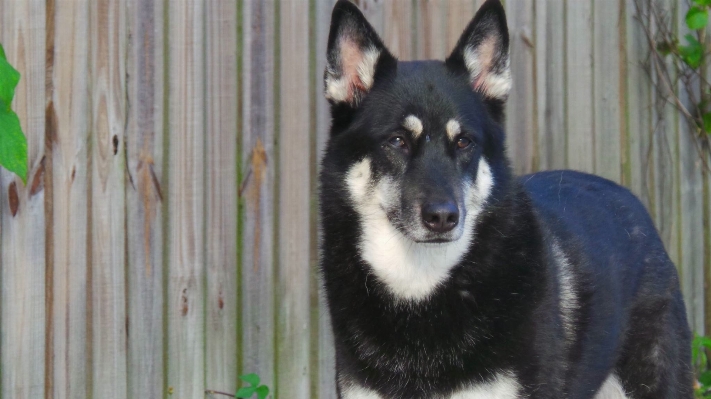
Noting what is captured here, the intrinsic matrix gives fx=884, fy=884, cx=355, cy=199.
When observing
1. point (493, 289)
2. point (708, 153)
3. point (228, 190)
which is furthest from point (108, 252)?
point (708, 153)

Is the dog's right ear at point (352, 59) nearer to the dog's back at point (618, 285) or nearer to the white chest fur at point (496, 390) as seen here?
the dog's back at point (618, 285)

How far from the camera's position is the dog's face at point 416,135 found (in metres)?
3.06

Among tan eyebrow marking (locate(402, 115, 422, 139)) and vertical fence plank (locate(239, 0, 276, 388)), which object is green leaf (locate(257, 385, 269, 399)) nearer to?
vertical fence plank (locate(239, 0, 276, 388))

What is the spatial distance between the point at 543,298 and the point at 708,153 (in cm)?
236

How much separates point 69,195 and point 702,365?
336cm

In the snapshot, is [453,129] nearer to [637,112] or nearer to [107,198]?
[107,198]

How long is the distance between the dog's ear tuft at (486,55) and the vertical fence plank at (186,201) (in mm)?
1297

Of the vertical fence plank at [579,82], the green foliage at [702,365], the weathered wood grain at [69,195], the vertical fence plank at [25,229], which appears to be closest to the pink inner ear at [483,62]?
the vertical fence plank at [579,82]

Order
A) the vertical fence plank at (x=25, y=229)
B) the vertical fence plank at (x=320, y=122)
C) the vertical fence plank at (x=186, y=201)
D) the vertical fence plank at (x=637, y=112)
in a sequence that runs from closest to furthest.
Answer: the vertical fence plank at (x=25, y=229) < the vertical fence plank at (x=186, y=201) < the vertical fence plank at (x=320, y=122) < the vertical fence plank at (x=637, y=112)

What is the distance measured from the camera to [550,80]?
4.64m

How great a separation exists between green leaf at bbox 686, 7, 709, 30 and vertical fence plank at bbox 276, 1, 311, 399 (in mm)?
2105

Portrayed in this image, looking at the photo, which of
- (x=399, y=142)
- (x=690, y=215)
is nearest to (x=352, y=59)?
(x=399, y=142)

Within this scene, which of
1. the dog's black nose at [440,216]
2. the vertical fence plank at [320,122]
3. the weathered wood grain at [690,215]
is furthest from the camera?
the weathered wood grain at [690,215]

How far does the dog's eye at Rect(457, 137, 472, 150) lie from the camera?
3.15 meters
